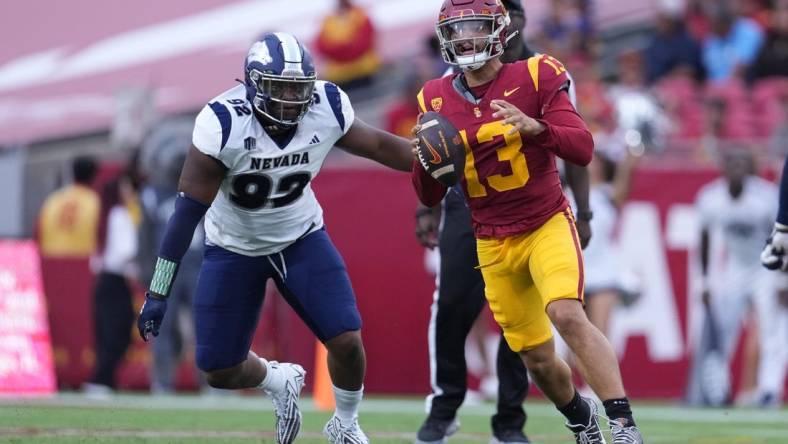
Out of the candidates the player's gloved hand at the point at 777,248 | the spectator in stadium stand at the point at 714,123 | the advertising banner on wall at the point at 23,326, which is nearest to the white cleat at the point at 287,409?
the player's gloved hand at the point at 777,248

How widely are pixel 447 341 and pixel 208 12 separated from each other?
11.9 metres

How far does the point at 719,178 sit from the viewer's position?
13.1 m

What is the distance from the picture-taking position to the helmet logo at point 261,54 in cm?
687

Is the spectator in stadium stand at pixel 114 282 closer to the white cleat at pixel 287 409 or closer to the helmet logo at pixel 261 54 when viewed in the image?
the white cleat at pixel 287 409

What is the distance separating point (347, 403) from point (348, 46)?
9439 mm

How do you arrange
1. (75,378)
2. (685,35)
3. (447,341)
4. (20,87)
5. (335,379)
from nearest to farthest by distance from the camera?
(335,379), (447,341), (75,378), (685,35), (20,87)

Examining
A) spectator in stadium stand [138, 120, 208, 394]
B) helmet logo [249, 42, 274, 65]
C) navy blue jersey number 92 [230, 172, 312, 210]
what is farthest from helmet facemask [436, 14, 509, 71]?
spectator in stadium stand [138, 120, 208, 394]

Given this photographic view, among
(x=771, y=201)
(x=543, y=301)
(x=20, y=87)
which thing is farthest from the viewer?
(x=20, y=87)

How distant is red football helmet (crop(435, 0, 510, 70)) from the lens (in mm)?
6750

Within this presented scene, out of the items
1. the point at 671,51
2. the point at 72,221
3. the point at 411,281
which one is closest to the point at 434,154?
the point at 411,281

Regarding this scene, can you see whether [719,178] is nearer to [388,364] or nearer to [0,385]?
[388,364]

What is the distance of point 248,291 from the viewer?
7.25 metres

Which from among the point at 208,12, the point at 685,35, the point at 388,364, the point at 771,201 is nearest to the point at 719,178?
the point at 771,201

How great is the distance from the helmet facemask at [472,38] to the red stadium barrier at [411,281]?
6014 mm
